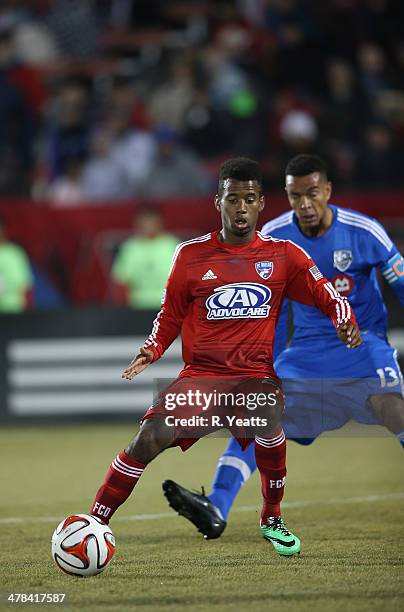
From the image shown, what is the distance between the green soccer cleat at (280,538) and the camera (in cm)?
545

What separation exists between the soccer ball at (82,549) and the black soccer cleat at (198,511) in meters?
0.92

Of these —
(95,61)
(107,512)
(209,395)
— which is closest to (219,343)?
(209,395)

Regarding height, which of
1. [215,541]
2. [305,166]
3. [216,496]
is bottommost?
[215,541]

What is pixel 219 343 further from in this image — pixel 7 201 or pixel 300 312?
pixel 7 201

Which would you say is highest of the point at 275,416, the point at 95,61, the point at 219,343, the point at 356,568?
the point at 95,61

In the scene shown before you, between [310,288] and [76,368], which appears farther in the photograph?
[76,368]

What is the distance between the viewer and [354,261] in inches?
249

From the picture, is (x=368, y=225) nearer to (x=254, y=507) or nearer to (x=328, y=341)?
(x=328, y=341)

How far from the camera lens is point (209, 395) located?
5.30 meters

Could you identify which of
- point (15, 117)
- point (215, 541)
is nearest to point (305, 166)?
point (215, 541)

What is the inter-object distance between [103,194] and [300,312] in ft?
23.4

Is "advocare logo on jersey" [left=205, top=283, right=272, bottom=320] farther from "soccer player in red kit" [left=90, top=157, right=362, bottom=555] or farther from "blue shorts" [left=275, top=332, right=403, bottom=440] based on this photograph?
"blue shorts" [left=275, top=332, right=403, bottom=440]

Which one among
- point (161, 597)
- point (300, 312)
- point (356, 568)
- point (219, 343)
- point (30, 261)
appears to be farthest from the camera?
point (30, 261)

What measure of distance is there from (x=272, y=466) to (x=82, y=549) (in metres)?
1.15
